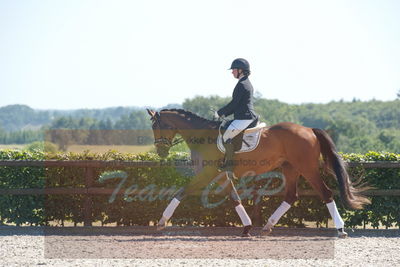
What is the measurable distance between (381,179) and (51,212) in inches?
274

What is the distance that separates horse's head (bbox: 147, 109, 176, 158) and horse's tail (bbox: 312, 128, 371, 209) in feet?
9.38

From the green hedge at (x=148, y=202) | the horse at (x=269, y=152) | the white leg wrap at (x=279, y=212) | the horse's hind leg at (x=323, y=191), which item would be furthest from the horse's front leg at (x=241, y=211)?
the horse's hind leg at (x=323, y=191)

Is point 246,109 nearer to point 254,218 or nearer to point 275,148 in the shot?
point 275,148

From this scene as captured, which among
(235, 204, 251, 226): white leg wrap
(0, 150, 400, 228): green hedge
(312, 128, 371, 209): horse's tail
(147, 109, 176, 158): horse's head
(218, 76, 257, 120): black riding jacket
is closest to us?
(218, 76, 257, 120): black riding jacket

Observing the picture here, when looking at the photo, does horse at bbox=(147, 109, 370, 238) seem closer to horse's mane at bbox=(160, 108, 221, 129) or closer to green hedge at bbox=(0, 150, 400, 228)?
horse's mane at bbox=(160, 108, 221, 129)

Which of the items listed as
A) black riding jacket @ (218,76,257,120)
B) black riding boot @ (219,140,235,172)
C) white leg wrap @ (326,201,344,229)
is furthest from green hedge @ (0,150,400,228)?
black riding jacket @ (218,76,257,120)

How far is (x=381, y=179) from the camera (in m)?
11.7

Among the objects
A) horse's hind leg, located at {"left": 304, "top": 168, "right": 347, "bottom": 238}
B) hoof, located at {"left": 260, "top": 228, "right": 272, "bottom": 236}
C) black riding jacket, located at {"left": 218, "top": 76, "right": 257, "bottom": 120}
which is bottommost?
hoof, located at {"left": 260, "top": 228, "right": 272, "bottom": 236}

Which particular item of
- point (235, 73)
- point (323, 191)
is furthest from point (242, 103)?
point (323, 191)

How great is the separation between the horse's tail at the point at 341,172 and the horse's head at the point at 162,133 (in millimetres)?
2859

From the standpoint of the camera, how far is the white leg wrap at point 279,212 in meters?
10.8

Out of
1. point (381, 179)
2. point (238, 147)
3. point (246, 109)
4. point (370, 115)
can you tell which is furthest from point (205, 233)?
point (370, 115)

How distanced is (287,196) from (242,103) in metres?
2.17

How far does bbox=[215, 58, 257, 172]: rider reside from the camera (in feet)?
33.2
